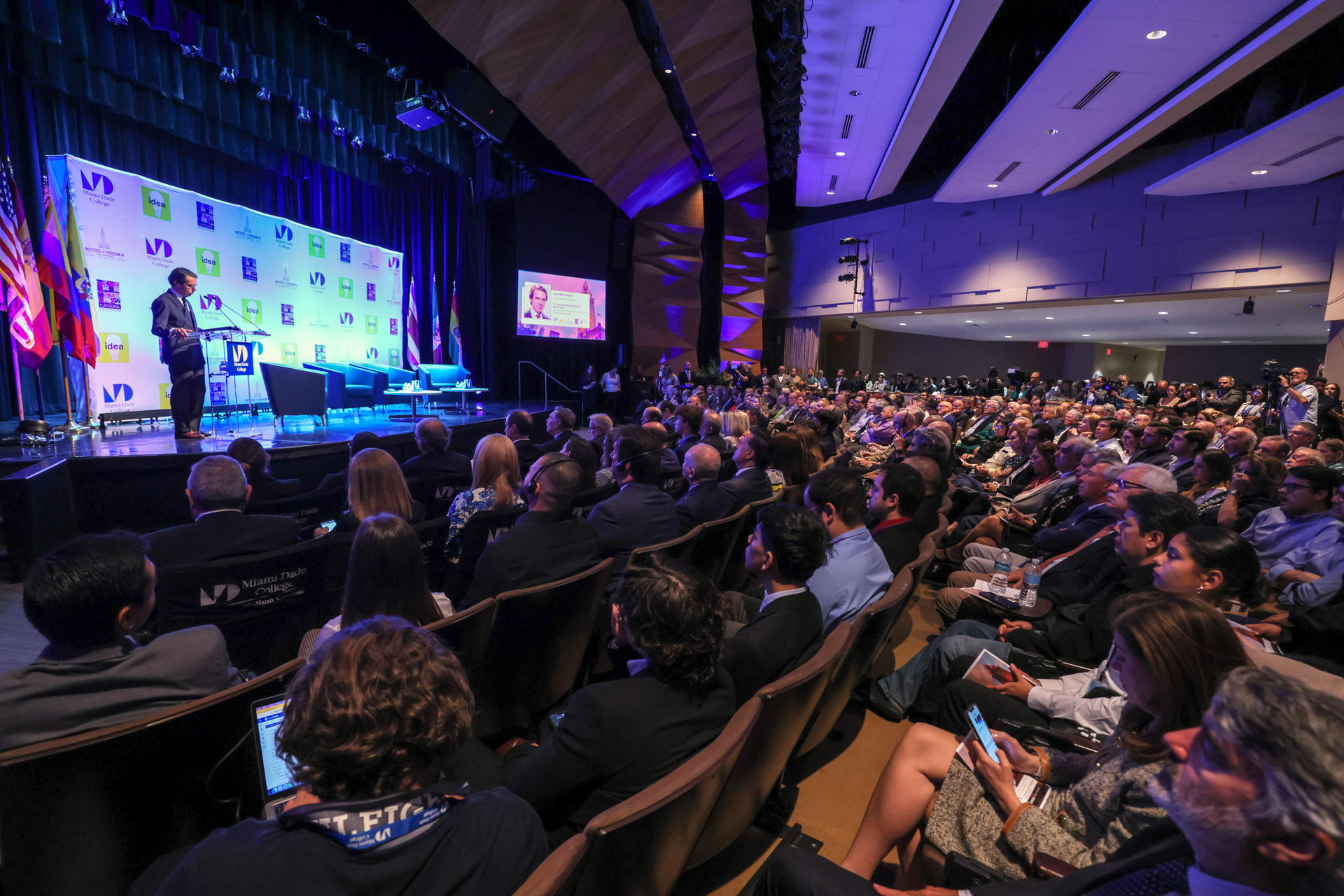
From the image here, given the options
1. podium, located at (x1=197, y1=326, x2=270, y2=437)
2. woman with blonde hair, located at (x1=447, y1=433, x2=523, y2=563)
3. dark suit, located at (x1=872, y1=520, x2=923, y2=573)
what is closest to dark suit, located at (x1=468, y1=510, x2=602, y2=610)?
woman with blonde hair, located at (x1=447, y1=433, x2=523, y2=563)

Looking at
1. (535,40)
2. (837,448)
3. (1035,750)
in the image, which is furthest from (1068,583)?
(535,40)

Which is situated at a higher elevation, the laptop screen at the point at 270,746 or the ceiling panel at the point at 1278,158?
the ceiling panel at the point at 1278,158

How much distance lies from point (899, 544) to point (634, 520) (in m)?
1.27

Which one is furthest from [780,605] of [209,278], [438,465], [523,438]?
[209,278]

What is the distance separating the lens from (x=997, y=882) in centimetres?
121

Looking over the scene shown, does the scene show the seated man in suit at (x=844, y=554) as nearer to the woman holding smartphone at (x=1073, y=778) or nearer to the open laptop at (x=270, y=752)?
the woman holding smartphone at (x=1073, y=778)

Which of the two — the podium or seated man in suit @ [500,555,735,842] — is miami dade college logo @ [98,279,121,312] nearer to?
the podium

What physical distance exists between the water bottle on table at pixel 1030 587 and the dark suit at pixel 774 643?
4.43 ft

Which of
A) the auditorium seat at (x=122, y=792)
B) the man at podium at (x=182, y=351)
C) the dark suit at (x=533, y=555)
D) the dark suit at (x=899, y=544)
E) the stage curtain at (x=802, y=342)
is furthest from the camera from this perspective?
the stage curtain at (x=802, y=342)

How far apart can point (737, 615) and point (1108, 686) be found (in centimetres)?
138

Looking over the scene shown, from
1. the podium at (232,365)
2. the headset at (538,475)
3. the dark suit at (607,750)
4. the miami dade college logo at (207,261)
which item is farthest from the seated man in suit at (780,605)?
the miami dade college logo at (207,261)

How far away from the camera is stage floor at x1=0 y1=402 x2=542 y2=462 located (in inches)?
183

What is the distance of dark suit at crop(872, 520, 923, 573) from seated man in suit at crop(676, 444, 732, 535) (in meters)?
0.84

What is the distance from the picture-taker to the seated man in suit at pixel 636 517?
2.90 meters
